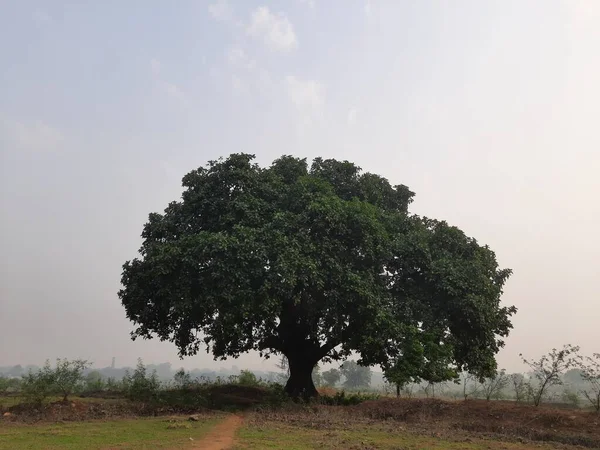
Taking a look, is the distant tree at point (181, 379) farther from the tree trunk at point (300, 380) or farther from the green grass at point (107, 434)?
the green grass at point (107, 434)

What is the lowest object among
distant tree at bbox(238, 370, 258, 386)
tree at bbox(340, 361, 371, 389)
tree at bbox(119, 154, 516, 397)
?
tree at bbox(340, 361, 371, 389)

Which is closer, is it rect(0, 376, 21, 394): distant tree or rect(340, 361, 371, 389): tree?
rect(0, 376, 21, 394): distant tree

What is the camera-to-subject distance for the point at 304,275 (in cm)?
1866

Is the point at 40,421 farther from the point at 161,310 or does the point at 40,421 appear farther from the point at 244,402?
the point at 244,402

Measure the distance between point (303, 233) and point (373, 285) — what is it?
3.98m

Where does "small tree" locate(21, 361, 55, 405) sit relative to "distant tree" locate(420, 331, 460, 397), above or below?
below

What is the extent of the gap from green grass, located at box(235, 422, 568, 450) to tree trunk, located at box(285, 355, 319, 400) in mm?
8520

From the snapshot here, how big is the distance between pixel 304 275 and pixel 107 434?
878 centimetres

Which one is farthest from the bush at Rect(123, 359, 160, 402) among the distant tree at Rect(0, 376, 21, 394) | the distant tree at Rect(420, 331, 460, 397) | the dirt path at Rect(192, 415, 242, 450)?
the distant tree at Rect(420, 331, 460, 397)

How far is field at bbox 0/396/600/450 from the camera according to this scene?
12648 millimetres

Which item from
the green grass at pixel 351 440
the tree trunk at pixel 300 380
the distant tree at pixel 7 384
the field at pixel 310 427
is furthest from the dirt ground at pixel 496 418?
the distant tree at pixel 7 384

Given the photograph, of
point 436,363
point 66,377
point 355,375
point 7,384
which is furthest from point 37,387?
point 355,375

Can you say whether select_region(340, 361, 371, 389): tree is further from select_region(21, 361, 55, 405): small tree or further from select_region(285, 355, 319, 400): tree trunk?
select_region(21, 361, 55, 405): small tree

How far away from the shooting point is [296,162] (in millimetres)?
25438
